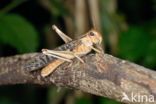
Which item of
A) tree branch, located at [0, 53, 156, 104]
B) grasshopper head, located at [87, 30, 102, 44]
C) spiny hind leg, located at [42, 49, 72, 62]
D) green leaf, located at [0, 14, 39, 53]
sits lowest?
tree branch, located at [0, 53, 156, 104]

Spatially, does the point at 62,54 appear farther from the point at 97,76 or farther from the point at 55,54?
the point at 97,76

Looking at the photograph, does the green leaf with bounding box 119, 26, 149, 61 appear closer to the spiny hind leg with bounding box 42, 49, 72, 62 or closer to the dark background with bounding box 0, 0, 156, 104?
the dark background with bounding box 0, 0, 156, 104

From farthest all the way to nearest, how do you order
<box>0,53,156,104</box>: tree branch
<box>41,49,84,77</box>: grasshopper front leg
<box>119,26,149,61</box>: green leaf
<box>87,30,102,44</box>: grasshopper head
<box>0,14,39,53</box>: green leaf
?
<box>119,26,149,61</box>: green leaf → <box>0,14,39,53</box>: green leaf → <box>87,30,102,44</box>: grasshopper head → <box>41,49,84,77</box>: grasshopper front leg → <box>0,53,156,104</box>: tree branch

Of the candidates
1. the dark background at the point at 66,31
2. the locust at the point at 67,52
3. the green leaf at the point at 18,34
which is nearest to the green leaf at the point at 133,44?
the dark background at the point at 66,31

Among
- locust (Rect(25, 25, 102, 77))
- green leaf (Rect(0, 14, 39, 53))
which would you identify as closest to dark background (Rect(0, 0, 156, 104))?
green leaf (Rect(0, 14, 39, 53))

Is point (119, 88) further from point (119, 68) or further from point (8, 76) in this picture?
point (8, 76)

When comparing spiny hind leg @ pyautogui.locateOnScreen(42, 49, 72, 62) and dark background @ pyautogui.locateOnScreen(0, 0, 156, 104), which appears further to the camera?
dark background @ pyautogui.locateOnScreen(0, 0, 156, 104)

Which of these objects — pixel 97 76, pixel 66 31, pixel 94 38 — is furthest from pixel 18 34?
pixel 97 76
